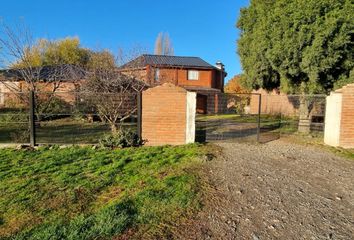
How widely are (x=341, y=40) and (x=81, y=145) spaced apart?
10558mm

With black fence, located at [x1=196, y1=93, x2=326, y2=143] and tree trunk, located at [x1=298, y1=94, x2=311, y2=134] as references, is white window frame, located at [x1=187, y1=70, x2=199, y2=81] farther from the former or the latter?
tree trunk, located at [x1=298, y1=94, x2=311, y2=134]

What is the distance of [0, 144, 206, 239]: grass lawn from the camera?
12.3 feet

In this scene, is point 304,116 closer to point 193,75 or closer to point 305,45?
point 305,45

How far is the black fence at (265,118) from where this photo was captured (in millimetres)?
11992

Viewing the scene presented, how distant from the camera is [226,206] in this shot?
4504 mm

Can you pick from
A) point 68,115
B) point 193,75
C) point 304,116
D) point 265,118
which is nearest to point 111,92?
point 68,115

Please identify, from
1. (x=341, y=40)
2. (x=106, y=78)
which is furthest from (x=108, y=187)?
(x=341, y=40)

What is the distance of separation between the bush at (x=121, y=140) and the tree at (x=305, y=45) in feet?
24.0

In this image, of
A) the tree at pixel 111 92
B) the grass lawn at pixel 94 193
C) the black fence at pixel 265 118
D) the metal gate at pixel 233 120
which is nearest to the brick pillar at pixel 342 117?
the black fence at pixel 265 118

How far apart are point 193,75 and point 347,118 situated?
23333 mm

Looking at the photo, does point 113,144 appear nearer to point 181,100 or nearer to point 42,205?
point 181,100

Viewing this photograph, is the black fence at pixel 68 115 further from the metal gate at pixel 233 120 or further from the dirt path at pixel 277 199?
the dirt path at pixel 277 199

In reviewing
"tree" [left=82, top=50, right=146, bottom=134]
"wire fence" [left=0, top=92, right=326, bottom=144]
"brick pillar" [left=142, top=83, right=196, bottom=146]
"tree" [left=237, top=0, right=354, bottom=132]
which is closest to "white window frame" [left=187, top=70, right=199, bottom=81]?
"wire fence" [left=0, top=92, right=326, bottom=144]

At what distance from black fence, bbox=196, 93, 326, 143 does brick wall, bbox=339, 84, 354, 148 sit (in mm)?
1093
